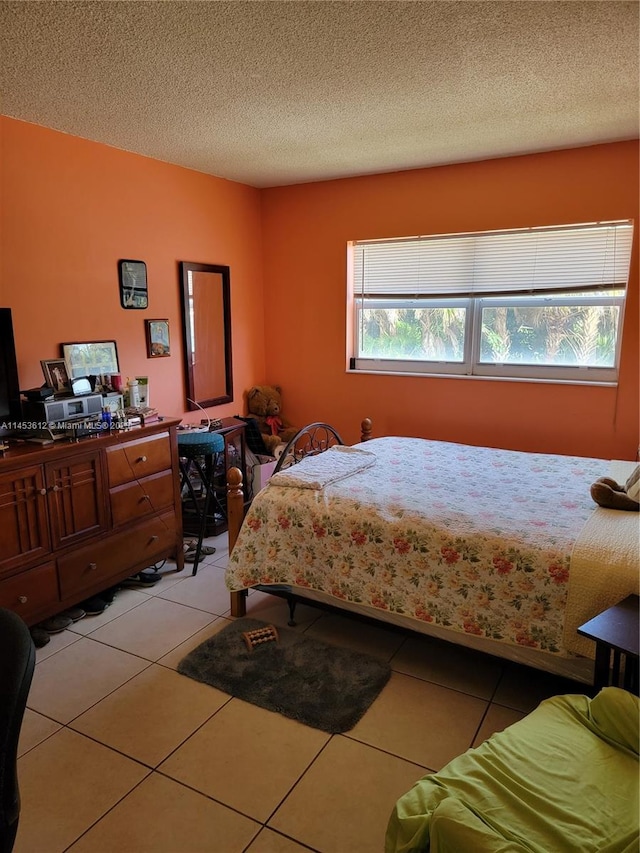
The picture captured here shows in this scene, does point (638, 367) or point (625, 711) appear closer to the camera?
point (625, 711)

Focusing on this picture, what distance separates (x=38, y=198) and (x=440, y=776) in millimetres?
3084

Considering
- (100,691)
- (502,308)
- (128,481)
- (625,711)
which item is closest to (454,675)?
(625,711)

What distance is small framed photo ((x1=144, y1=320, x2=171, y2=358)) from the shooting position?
11.8 feet

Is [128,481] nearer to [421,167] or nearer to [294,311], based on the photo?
[294,311]

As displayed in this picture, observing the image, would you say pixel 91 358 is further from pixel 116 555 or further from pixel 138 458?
pixel 116 555

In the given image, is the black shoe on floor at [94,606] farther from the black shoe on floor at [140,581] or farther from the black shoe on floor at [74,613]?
the black shoe on floor at [140,581]

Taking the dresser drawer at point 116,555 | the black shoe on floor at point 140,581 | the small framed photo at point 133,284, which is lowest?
the black shoe on floor at point 140,581

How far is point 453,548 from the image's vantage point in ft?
7.02

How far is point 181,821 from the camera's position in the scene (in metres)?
1.65

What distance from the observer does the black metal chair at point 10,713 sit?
98 centimetres

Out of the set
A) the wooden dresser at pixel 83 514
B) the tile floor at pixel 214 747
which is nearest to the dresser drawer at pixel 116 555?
the wooden dresser at pixel 83 514

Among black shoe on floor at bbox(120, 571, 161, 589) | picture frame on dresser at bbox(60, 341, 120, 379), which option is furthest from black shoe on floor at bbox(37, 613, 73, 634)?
picture frame on dresser at bbox(60, 341, 120, 379)

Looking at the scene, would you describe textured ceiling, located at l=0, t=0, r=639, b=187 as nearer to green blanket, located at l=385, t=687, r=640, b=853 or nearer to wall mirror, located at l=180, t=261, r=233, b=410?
wall mirror, located at l=180, t=261, r=233, b=410

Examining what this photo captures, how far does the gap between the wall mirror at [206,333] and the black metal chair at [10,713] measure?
3.01m
